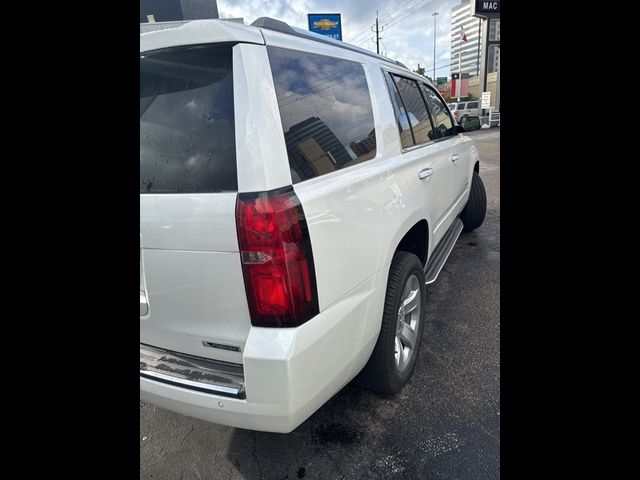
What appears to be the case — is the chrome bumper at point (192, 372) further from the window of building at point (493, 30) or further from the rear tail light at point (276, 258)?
the window of building at point (493, 30)

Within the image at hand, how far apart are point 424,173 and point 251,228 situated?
1604 mm

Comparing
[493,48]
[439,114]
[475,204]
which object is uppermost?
[493,48]

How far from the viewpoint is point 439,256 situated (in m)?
3.23

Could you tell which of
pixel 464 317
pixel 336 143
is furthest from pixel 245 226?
pixel 464 317

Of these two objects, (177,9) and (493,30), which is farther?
(493,30)

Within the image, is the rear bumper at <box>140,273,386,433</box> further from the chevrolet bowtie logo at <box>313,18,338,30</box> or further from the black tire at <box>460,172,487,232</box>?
the chevrolet bowtie logo at <box>313,18,338,30</box>

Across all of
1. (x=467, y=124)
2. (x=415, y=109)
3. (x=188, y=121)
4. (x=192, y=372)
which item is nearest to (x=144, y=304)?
(x=192, y=372)

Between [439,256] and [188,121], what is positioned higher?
[188,121]

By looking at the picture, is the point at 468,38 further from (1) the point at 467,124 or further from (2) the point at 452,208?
(2) the point at 452,208

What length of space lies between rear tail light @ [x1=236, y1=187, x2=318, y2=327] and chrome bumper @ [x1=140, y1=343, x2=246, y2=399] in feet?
0.90

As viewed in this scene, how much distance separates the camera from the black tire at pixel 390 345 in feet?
6.62

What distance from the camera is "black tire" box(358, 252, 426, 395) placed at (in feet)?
6.62

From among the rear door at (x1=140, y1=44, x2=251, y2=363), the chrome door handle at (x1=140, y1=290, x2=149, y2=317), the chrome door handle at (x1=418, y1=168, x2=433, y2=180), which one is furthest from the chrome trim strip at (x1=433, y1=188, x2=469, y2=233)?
the chrome door handle at (x1=140, y1=290, x2=149, y2=317)
